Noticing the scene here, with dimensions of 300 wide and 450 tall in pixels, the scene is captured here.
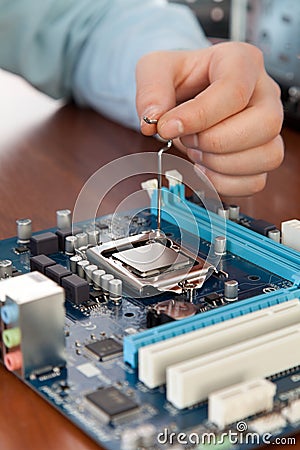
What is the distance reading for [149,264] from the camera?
1086mm

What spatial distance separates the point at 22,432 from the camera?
0.83 metres

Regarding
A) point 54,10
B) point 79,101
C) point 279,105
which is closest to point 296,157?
point 279,105

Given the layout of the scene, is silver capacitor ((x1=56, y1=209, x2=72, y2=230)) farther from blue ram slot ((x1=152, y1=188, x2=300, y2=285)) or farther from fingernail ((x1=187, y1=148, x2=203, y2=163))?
fingernail ((x1=187, y1=148, x2=203, y2=163))

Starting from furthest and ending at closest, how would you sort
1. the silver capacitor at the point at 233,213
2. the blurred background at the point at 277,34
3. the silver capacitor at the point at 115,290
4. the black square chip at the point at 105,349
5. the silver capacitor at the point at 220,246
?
the blurred background at the point at 277,34, the silver capacitor at the point at 233,213, the silver capacitor at the point at 220,246, the silver capacitor at the point at 115,290, the black square chip at the point at 105,349

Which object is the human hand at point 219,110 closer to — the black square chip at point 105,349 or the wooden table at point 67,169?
the wooden table at point 67,169

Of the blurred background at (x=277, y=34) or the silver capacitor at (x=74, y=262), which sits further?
the blurred background at (x=277, y=34)

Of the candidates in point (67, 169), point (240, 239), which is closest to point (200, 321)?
point (240, 239)

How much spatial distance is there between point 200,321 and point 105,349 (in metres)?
0.11

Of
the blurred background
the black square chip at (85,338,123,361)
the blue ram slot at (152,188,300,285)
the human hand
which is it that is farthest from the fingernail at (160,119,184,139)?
the blurred background

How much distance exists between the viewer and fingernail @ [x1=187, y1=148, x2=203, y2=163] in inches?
52.7

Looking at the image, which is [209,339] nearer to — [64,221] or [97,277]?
[97,277]

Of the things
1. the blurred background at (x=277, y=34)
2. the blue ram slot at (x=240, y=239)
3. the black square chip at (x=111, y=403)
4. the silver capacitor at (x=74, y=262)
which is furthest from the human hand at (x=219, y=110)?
the black square chip at (x=111, y=403)

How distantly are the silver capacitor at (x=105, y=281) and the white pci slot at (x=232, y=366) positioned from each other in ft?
0.70

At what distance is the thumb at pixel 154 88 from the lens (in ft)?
3.99
